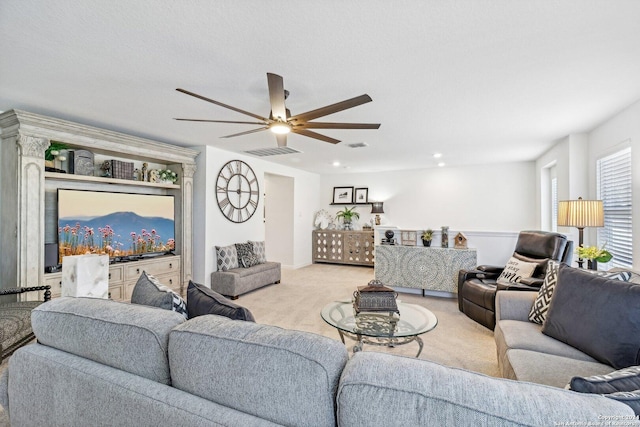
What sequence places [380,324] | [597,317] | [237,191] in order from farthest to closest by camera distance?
1. [237,191]
2. [380,324]
3. [597,317]

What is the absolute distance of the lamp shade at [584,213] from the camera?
2.85 metres

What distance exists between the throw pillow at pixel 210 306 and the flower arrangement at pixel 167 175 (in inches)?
135

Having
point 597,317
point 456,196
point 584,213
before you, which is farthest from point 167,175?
point 456,196

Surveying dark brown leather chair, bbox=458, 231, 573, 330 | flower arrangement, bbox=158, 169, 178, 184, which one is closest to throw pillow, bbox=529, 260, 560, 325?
dark brown leather chair, bbox=458, 231, 573, 330

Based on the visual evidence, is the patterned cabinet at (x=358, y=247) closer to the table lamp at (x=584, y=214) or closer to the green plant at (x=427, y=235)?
the green plant at (x=427, y=235)

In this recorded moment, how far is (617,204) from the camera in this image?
10.2 feet

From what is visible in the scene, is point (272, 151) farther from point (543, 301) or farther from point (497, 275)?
point (543, 301)

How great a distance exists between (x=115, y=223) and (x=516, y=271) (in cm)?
493

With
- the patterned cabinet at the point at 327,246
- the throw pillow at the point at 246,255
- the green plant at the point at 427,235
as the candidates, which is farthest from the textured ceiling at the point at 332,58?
the patterned cabinet at the point at 327,246

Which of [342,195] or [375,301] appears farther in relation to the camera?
[342,195]

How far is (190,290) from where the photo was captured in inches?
61.8

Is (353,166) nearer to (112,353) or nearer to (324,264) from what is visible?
(324,264)

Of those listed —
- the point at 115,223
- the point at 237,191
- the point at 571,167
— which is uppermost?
the point at 571,167

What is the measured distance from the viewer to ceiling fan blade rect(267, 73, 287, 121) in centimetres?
178
